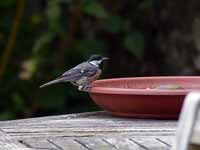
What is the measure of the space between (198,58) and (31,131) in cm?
467

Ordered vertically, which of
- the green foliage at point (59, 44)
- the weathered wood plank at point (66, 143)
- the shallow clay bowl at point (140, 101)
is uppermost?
the green foliage at point (59, 44)

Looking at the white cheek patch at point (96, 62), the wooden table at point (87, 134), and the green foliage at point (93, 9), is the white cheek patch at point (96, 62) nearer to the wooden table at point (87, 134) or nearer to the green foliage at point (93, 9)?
the green foliage at point (93, 9)

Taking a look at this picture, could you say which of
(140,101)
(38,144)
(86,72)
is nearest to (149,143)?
(38,144)

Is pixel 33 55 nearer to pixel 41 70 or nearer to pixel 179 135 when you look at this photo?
pixel 41 70

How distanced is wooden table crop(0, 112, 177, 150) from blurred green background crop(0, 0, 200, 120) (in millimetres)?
3448

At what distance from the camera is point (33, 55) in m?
7.53

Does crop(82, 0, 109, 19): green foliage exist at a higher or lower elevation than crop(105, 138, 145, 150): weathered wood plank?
higher

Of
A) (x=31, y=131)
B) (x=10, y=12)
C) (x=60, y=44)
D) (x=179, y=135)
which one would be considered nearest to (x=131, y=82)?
(x=31, y=131)

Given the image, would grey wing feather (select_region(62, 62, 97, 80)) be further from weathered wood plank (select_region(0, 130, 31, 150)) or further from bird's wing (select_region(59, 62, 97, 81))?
weathered wood plank (select_region(0, 130, 31, 150))

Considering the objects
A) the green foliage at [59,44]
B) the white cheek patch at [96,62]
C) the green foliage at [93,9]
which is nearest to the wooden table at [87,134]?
the white cheek patch at [96,62]

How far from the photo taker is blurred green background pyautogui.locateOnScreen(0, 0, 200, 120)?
729 cm

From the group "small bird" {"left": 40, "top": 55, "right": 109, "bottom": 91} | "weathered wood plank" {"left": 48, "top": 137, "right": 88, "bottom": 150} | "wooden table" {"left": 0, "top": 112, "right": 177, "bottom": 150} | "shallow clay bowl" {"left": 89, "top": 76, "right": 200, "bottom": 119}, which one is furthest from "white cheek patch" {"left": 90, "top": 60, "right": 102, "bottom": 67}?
"weathered wood plank" {"left": 48, "top": 137, "right": 88, "bottom": 150}

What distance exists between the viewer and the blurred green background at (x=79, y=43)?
7.29 m

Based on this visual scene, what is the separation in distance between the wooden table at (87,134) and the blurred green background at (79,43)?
11.3 feet
